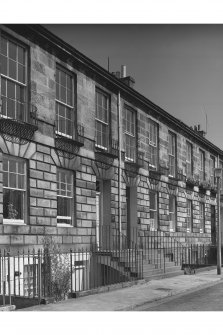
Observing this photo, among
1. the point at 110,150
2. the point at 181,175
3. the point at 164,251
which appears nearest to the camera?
the point at 110,150

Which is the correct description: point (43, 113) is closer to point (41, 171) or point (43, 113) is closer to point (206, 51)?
point (41, 171)

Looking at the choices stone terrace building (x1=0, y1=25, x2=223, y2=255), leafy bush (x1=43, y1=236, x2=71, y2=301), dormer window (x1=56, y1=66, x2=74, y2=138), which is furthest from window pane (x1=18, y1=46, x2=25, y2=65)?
leafy bush (x1=43, y1=236, x2=71, y2=301)

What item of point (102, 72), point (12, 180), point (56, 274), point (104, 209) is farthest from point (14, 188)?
point (102, 72)

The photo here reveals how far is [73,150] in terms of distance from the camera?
50.6 ft

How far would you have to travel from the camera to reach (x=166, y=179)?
2283 cm

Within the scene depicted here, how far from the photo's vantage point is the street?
10.9 meters

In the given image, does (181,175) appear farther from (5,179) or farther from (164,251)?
(5,179)

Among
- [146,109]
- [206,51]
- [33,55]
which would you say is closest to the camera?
[206,51]

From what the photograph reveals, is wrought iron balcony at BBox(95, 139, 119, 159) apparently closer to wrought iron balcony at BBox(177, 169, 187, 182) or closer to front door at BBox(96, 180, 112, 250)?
front door at BBox(96, 180, 112, 250)

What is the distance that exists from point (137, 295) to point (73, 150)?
16.2 ft

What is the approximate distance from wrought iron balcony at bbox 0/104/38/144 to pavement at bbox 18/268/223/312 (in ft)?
14.1
